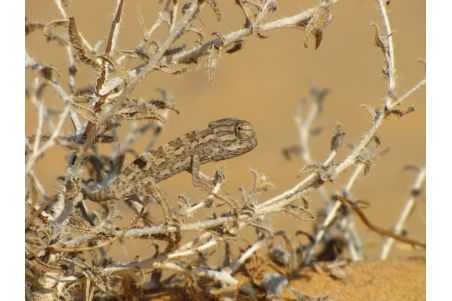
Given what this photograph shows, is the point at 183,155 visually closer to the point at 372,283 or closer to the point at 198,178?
the point at 198,178

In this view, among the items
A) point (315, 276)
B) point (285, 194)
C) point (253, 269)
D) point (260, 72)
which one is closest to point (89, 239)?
point (285, 194)

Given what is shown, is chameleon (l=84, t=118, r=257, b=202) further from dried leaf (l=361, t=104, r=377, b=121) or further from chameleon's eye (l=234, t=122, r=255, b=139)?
dried leaf (l=361, t=104, r=377, b=121)

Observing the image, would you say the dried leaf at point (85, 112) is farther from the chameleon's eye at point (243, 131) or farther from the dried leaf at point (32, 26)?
the dried leaf at point (32, 26)

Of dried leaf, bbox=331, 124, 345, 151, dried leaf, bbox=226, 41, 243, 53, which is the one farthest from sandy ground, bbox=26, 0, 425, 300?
dried leaf, bbox=226, 41, 243, 53

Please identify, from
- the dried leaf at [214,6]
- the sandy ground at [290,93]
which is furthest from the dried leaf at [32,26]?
the sandy ground at [290,93]

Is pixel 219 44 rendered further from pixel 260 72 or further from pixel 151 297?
pixel 260 72

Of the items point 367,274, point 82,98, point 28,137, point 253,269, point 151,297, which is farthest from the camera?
point 367,274

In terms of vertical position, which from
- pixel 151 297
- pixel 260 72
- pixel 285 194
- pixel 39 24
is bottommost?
pixel 151 297

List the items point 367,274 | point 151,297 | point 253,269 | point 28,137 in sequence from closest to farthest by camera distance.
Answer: point 28,137 < point 151,297 < point 253,269 < point 367,274
